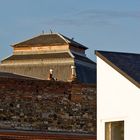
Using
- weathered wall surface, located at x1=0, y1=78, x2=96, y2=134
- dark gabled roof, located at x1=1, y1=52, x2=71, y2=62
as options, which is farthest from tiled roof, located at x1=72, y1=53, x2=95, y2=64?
weathered wall surface, located at x1=0, y1=78, x2=96, y2=134

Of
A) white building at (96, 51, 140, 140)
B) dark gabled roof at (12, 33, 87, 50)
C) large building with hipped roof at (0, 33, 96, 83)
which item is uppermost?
dark gabled roof at (12, 33, 87, 50)

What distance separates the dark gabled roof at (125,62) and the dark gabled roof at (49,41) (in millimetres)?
28263

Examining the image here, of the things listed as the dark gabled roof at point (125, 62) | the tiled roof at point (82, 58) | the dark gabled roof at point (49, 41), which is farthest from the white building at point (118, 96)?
the dark gabled roof at point (49, 41)

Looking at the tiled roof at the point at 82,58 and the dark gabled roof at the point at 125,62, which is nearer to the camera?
the dark gabled roof at the point at 125,62

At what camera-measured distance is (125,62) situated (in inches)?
617

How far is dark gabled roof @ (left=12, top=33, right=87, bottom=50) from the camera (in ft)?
148

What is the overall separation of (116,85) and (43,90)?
40.2 feet

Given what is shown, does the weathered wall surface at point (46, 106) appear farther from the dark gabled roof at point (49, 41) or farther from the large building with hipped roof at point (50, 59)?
the dark gabled roof at point (49, 41)

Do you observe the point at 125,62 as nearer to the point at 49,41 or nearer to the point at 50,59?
the point at 50,59

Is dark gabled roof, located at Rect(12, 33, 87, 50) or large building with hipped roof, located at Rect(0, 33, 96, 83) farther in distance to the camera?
dark gabled roof, located at Rect(12, 33, 87, 50)

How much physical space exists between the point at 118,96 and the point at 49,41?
103ft

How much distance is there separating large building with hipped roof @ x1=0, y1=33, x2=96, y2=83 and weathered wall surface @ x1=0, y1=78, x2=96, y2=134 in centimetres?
1417

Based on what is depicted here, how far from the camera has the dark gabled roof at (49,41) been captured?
45.1 m

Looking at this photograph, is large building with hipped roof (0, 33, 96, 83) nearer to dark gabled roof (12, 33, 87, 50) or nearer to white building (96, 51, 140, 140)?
dark gabled roof (12, 33, 87, 50)
